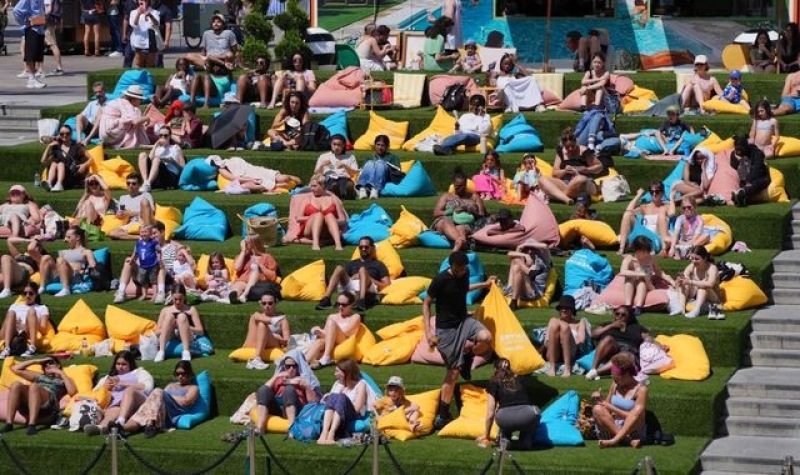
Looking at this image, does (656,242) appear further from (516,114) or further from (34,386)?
(34,386)

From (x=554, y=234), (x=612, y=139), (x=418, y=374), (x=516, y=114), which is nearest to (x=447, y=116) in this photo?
(x=516, y=114)

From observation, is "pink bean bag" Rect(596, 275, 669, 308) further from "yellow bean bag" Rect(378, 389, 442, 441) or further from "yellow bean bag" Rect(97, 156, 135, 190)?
"yellow bean bag" Rect(97, 156, 135, 190)

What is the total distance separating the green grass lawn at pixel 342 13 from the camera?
32.0m

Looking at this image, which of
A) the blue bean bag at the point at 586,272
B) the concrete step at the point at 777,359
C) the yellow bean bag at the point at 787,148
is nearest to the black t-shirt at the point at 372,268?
the blue bean bag at the point at 586,272

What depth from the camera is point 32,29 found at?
31547mm

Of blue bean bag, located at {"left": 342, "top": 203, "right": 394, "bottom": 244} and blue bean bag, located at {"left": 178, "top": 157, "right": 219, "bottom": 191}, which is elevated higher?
blue bean bag, located at {"left": 178, "top": 157, "right": 219, "bottom": 191}

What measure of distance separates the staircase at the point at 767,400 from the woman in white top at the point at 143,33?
12.0 meters

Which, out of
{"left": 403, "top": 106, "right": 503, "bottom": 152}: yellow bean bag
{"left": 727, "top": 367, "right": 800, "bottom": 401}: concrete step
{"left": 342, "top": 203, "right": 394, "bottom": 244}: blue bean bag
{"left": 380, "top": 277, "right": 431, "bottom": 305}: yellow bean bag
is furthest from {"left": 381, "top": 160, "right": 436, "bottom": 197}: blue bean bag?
{"left": 727, "top": 367, "right": 800, "bottom": 401}: concrete step

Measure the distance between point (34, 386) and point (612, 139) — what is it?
859cm

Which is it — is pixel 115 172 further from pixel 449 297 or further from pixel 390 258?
pixel 449 297

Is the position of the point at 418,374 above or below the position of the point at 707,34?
below

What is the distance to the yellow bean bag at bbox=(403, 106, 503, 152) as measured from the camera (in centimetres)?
2627

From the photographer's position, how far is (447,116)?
1061 inches

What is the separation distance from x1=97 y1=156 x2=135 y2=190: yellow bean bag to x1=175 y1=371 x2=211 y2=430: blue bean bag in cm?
624
